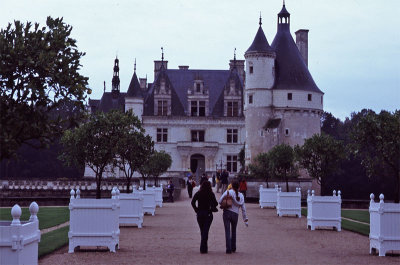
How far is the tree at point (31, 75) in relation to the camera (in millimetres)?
9914

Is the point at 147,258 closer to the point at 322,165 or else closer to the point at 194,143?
the point at 322,165

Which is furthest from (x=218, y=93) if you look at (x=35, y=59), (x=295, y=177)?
(x=35, y=59)

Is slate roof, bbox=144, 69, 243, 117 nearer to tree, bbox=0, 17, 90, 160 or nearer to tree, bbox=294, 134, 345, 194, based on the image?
tree, bbox=294, 134, 345, 194

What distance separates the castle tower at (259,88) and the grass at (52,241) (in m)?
49.1

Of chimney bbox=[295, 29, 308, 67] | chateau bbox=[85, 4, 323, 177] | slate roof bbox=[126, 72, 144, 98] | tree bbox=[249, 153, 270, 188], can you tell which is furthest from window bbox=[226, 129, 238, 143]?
tree bbox=[249, 153, 270, 188]

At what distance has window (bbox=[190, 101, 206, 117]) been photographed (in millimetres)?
83375

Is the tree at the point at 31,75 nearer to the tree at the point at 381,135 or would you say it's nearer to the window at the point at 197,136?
the tree at the point at 381,135

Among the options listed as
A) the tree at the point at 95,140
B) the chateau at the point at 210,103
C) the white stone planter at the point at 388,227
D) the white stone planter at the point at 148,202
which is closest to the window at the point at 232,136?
the chateau at the point at 210,103

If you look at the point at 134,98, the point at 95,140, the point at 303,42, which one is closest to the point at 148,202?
the point at 95,140

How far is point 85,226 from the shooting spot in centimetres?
1547

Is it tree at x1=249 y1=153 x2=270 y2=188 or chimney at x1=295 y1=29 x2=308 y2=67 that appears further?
chimney at x1=295 y1=29 x2=308 y2=67

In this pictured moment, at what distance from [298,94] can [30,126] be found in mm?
60447

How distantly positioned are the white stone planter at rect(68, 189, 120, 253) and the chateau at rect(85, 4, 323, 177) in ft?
178

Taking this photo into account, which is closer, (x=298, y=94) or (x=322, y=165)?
(x=322, y=165)
